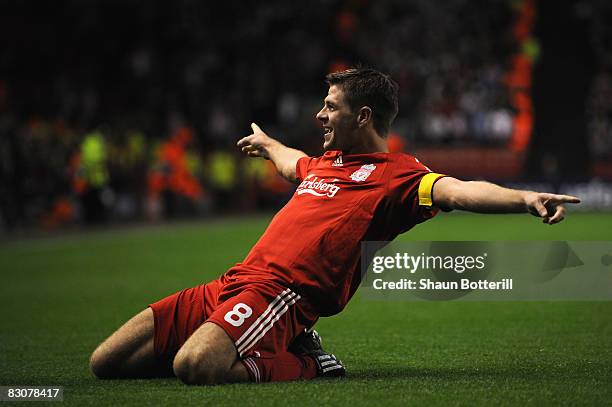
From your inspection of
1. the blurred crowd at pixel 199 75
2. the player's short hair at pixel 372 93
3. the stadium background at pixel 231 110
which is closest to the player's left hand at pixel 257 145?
the player's short hair at pixel 372 93

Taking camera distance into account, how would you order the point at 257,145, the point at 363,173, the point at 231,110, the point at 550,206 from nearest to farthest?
the point at 550,206
the point at 363,173
the point at 257,145
the point at 231,110

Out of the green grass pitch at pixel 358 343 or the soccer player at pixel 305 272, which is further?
the soccer player at pixel 305 272

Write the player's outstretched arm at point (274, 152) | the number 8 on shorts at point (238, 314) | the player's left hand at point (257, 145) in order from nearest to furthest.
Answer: the number 8 on shorts at point (238, 314)
the player's outstretched arm at point (274, 152)
the player's left hand at point (257, 145)

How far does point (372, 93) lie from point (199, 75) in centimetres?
2854

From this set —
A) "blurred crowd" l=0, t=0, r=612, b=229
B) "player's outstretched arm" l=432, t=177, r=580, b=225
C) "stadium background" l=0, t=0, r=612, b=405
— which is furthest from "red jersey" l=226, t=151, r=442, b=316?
"blurred crowd" l=0, t=0, r=612, b=229

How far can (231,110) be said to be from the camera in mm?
36438

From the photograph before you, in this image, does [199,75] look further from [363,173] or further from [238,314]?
[238,314]

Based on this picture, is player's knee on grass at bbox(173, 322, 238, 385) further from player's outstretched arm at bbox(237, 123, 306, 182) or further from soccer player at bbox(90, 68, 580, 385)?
player's outstretched arm at bbox(237, 123, 306, 182)

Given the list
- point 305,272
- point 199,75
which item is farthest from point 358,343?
point 199,75

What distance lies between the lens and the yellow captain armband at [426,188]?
22.4 feet

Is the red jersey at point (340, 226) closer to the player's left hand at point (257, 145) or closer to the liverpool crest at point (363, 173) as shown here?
the liverpool crest at point (363, 173)

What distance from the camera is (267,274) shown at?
23.2 ft

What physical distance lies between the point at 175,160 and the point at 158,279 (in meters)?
18.1

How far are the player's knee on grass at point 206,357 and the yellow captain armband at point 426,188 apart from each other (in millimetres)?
1329
